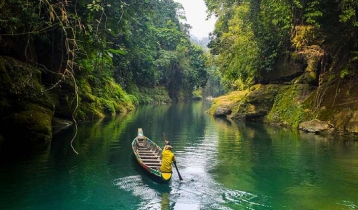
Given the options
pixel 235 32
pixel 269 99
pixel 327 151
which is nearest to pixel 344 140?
pixel 327 151

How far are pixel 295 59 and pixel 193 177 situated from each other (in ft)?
59.1

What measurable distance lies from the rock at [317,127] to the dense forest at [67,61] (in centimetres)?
1125

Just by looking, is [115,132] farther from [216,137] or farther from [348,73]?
[348,73]

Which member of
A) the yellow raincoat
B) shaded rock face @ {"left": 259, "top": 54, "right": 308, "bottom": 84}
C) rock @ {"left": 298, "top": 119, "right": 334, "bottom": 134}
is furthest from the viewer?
shaded rock face @ {"left": 259, "top": 54, "right": 308, "bottom": 84}

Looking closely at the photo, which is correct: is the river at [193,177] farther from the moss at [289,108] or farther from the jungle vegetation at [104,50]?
the moss at [289,108]

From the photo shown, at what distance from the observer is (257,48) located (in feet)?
85.3

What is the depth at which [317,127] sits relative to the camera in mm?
20453

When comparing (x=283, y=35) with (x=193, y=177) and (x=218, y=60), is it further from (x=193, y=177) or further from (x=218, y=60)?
(x=193, y=177)

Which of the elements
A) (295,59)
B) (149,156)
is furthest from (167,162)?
(295,59)

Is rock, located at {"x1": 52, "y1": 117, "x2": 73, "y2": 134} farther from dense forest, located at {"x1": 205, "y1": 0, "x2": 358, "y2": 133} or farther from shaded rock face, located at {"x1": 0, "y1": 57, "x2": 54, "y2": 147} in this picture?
dense forest, located at {"x1": 205, "y1": 0, "x2": 358, "y2": 133}

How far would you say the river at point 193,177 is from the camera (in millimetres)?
8641

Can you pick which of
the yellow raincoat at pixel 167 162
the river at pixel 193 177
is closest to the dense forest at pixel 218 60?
the river at pixel 193 177

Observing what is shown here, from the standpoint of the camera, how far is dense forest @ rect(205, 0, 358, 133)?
18.4 meters

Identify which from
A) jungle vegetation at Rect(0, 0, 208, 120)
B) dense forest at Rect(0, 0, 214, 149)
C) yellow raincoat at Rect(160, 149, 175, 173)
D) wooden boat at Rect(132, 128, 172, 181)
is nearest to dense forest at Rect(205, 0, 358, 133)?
dense forest at Rect(0, 0, 214, 149)
